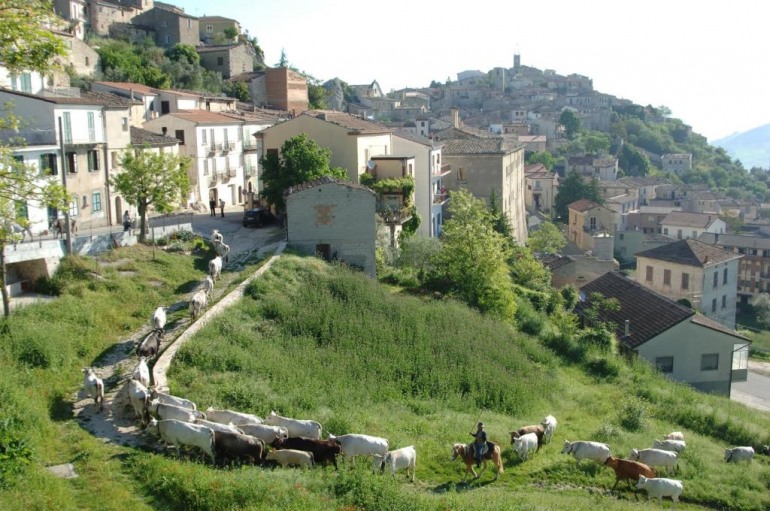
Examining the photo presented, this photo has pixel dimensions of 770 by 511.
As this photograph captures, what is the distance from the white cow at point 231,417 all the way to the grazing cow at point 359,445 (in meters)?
1.70

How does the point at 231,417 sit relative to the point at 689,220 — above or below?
above

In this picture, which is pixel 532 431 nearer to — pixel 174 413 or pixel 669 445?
pixel 669 445

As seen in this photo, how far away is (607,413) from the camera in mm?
23656

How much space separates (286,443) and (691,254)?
155ft

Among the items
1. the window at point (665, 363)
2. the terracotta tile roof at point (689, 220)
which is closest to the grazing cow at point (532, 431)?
the window at point (665, 363)

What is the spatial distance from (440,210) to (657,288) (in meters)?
19.0

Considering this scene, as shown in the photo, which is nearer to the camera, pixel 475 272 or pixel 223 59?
pixel 475 272

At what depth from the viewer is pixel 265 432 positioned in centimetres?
1507

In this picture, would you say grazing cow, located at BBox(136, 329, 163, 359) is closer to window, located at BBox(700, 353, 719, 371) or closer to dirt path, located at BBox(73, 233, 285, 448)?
dirt path, located at BBox(73, 233, 285, 448)

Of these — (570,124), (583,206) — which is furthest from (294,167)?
(570,124)

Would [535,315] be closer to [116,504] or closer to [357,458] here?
[357,458]

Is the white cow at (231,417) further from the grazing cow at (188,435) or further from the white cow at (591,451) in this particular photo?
the white cow at (591,451)

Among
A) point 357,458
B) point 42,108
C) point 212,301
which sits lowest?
point 357,458

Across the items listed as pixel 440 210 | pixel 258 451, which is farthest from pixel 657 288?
pixel 258 451
